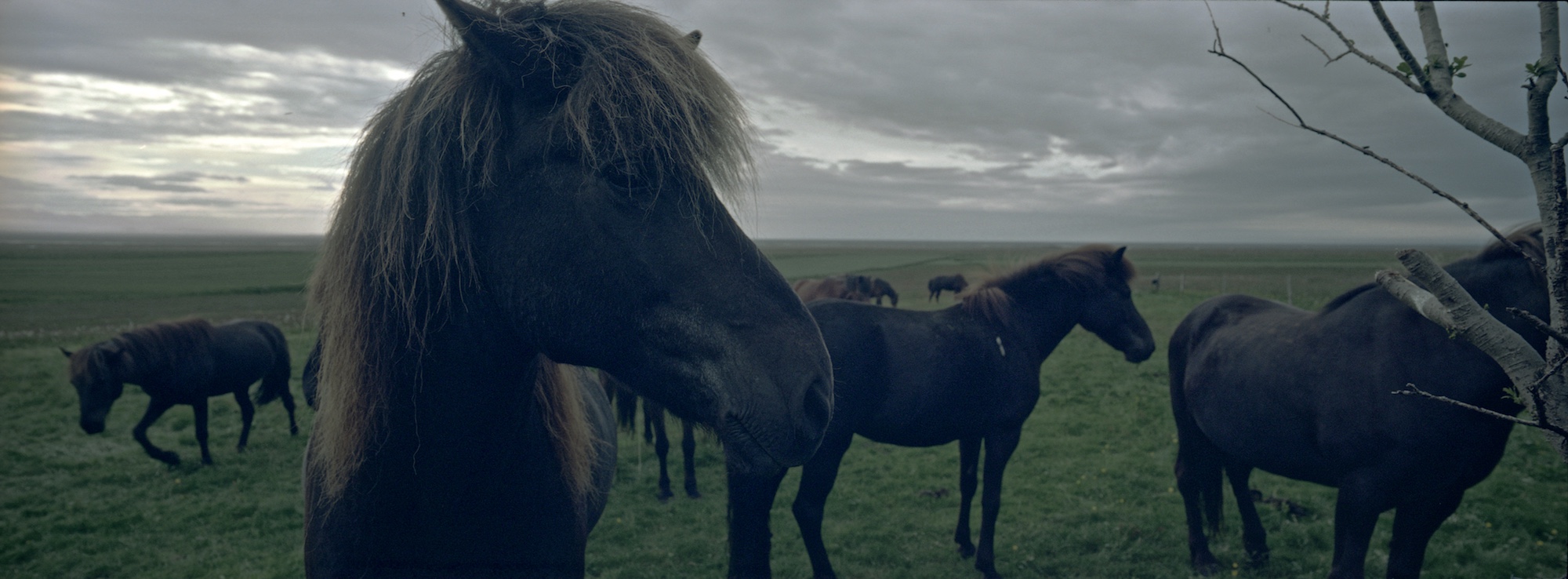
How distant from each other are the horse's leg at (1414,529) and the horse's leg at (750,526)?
3.79 m

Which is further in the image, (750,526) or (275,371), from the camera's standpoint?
(275,371)

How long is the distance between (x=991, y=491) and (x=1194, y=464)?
180 cm

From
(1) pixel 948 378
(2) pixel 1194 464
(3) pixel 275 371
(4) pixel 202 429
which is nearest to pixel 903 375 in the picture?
(1) pixel 948 378

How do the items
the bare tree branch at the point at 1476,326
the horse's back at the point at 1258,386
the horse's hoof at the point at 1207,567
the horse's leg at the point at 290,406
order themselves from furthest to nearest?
the horse's leg at the point at 290,406, the horse's hoof at the point at 1207,567, the horse's back at the point at 1258,386, the bare tree branch at the point at 1476,326

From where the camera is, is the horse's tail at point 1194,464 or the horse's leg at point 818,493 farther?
the horse's tail at point 1194,464

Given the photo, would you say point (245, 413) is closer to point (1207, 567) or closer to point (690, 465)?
point (690, 465)

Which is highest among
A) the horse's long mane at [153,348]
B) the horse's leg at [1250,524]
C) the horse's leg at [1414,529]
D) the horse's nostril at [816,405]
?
the horse's nostril at [816,405]

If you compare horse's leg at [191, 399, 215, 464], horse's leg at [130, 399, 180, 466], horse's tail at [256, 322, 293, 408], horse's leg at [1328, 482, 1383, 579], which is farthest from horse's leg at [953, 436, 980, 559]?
horse's tail at [256, 322, 293, 408]

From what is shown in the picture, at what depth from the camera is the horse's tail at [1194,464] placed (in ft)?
18.5

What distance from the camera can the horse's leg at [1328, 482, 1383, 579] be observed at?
3852 millimetres

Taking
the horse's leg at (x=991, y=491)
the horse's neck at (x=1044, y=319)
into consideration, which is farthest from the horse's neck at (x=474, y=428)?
the horse's neck at (x=1044, y=319)

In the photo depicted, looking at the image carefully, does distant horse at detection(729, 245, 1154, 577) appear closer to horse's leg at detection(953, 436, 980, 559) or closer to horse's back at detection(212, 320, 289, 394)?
horse's leg at detection(953, 436, 980, 559)

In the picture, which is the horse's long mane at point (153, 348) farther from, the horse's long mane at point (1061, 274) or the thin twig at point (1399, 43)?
the thin twig at point (1399, 43)

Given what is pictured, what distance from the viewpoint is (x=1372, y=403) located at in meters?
3.92
